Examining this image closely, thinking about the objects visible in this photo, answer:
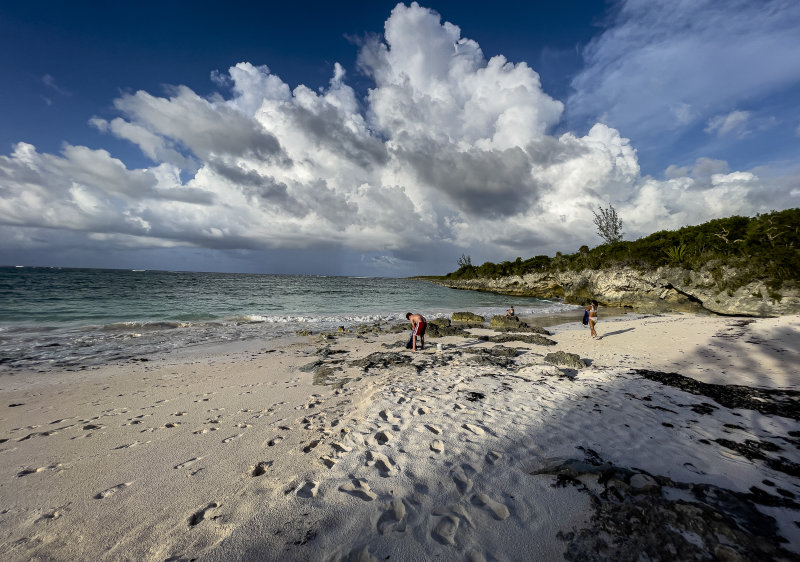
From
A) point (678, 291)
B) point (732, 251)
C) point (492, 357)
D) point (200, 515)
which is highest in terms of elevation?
point (732, 251)

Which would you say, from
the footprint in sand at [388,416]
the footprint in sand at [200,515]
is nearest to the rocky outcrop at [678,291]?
the footprint in sand at [388,416]

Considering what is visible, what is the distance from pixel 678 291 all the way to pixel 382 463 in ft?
134

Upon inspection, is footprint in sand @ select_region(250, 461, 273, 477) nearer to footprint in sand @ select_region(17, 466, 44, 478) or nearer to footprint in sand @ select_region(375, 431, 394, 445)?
footprint in sand @ select_region(375, 431, 394, 445)

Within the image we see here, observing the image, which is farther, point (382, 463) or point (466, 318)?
point (466, 318)

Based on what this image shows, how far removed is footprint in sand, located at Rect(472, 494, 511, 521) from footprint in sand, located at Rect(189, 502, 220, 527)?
2.85m

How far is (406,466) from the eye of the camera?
4.00m

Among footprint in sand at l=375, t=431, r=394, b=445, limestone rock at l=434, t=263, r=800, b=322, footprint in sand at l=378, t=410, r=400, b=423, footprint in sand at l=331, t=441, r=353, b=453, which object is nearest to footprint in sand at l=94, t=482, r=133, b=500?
footprint in sand at l=331, t=441, r=353, b=453

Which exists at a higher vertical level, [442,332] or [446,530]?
[446,530]

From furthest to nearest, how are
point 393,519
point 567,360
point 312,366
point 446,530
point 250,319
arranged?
point 250,319 < point 312,366 < point 567,360 < point 393,519 < point 446,530

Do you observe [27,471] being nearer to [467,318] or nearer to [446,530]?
[446,530]

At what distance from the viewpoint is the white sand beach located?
277 cm

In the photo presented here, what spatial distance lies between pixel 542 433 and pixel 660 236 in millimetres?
55441

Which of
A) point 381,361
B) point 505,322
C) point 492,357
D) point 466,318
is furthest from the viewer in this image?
point 466,318

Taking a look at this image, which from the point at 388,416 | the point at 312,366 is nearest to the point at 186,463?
the point at 388,416
